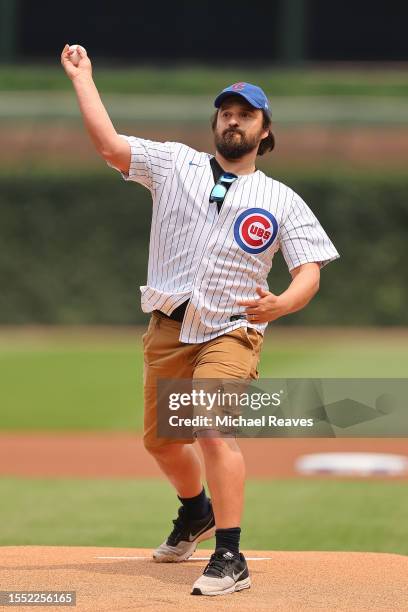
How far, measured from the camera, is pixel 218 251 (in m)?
5.78

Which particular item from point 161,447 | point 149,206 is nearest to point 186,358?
point 161,447

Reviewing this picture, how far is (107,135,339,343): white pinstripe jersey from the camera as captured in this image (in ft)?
19.0

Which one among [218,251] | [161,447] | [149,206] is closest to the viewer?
[218,251]

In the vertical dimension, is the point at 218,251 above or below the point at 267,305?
above

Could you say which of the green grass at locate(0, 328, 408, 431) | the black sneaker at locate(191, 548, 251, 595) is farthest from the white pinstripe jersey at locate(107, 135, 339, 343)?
the green grass at locate(0, 328, 408, 431)

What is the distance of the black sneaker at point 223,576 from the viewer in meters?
5.38

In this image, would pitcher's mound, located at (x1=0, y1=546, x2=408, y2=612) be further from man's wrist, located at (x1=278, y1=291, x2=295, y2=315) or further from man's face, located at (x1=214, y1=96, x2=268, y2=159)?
man's face, located at (x1=214, y1=96, x2=268, y2=159)

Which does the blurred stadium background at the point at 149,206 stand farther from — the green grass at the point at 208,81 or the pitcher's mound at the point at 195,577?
the pitcher's mound at the point at 195,577

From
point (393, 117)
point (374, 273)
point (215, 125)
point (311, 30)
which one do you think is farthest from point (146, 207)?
point (215, 125)

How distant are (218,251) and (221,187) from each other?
12.3 inches

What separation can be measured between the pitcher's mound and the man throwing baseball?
0.32 m

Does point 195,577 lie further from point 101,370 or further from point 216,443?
point 101,370

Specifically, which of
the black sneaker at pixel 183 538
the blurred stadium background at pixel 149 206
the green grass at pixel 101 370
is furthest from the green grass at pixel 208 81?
the black sneaker at pixel 183 538

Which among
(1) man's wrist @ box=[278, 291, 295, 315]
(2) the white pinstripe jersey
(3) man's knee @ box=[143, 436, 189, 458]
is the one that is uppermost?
(2) the white pinstripe jersey
